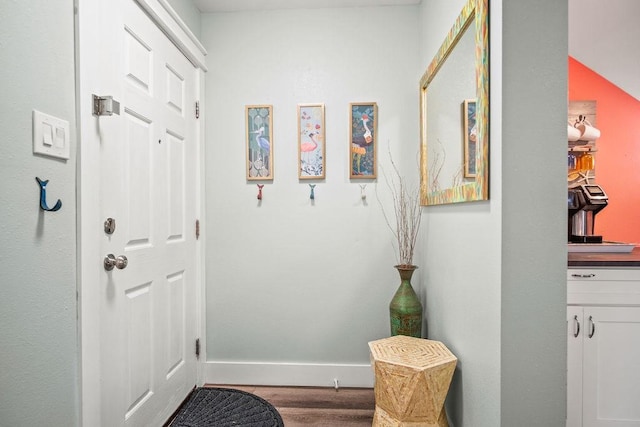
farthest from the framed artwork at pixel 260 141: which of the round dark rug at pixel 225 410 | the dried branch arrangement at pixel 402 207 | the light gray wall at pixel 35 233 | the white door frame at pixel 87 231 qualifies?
the round dark rug at pixel 225 410

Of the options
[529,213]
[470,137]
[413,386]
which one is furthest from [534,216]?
[413,386]

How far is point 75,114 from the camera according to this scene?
1.28 meters

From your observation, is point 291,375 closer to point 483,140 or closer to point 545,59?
point 483,140

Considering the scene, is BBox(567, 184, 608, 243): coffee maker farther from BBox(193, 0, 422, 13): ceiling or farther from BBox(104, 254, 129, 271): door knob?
BBox(104, 254, 129, 271): door knob

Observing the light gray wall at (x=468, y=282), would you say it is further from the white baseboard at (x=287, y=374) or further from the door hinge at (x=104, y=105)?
the door hinge at (x=104, y=105)

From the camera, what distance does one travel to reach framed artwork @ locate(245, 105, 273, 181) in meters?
2.45

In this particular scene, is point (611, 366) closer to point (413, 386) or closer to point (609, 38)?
point (413, 386)

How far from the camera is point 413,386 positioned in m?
1.48

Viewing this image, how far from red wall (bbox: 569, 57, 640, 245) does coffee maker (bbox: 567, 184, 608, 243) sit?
66cm

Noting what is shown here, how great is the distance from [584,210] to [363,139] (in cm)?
134

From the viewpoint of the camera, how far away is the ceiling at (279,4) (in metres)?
2.34

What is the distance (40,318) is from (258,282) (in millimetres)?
1442

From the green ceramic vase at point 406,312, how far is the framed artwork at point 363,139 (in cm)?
68

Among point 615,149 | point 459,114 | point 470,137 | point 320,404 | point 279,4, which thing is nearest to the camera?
point 470,137
